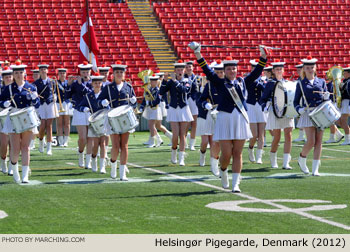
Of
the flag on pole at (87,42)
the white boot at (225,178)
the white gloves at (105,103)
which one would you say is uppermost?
the flag on pole at (87,42)

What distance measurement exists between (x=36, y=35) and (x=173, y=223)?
2313 centimetres

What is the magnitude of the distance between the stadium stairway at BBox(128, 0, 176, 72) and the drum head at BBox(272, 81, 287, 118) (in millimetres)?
16692

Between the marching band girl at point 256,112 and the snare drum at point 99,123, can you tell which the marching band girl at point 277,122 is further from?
the snare drum at point 99,123

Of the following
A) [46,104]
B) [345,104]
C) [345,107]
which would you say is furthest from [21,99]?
[345,104]

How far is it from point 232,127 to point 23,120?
10.5 ft

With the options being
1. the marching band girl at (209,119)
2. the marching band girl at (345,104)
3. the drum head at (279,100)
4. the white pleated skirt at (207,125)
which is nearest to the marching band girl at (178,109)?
the marching band girl at (209,119)

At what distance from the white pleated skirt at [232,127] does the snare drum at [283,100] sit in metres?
2.94

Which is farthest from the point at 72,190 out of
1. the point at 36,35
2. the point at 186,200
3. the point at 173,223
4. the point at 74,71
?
the point at 36,35

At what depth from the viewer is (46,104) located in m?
17.8

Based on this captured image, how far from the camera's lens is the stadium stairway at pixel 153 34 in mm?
29764

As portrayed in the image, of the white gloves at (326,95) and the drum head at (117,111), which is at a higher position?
the white gloves at (326,95)

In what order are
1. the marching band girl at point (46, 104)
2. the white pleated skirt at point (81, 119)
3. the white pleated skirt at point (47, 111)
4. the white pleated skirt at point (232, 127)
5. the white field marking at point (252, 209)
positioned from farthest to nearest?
1. the white pleated skirt at point (47, 111)
2. the marching band girl at point (46, 104)
3. the white pleated skirt at point (81, 119)
4. the white pleated skirt at point (232, 127)
5. the white field marking at point (252, 209)

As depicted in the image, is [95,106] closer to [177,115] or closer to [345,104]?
[177,115]
